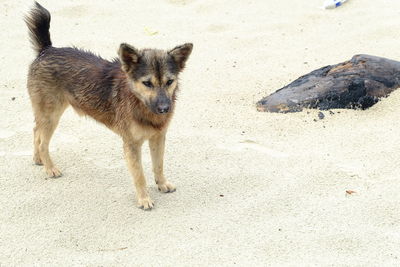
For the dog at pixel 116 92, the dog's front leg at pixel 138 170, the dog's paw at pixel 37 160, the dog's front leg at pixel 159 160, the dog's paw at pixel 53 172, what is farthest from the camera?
the dog's paw at pixel 37 160

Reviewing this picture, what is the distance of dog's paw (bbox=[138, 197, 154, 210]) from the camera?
185 inches

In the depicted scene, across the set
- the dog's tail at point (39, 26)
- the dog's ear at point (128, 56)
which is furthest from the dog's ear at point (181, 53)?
the dog's tail at point (39, 26)

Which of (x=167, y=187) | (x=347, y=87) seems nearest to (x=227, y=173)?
(x=167, y=187)

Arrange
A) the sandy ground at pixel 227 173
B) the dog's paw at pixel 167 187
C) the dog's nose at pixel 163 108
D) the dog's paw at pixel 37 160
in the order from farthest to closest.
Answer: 1. the dog's paw at pixel 37 160
2. the dog's paw at pixel 167 187
3. the dog's nose at pixel 163 108
4. the sandy ground at pixel 227 173

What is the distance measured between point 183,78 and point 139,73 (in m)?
2.71

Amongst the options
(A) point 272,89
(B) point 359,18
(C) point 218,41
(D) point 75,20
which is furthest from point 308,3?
(D) point 75,20

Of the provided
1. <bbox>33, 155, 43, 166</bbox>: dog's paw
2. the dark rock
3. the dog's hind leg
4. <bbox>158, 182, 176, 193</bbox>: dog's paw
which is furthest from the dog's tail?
the dark rock

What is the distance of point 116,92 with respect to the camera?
188 inches

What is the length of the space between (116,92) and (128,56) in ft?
1.50

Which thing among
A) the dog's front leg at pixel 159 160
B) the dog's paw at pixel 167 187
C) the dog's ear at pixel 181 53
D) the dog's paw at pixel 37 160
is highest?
the dog's ear at pixel 181 53

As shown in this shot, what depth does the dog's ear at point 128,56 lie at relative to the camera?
14.3 ft

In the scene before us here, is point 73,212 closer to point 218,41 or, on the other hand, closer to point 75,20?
point 218,41

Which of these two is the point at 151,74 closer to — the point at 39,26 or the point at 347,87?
the point at 39,26

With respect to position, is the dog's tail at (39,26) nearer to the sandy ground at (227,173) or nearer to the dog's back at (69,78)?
the dog's back at (69,78)
